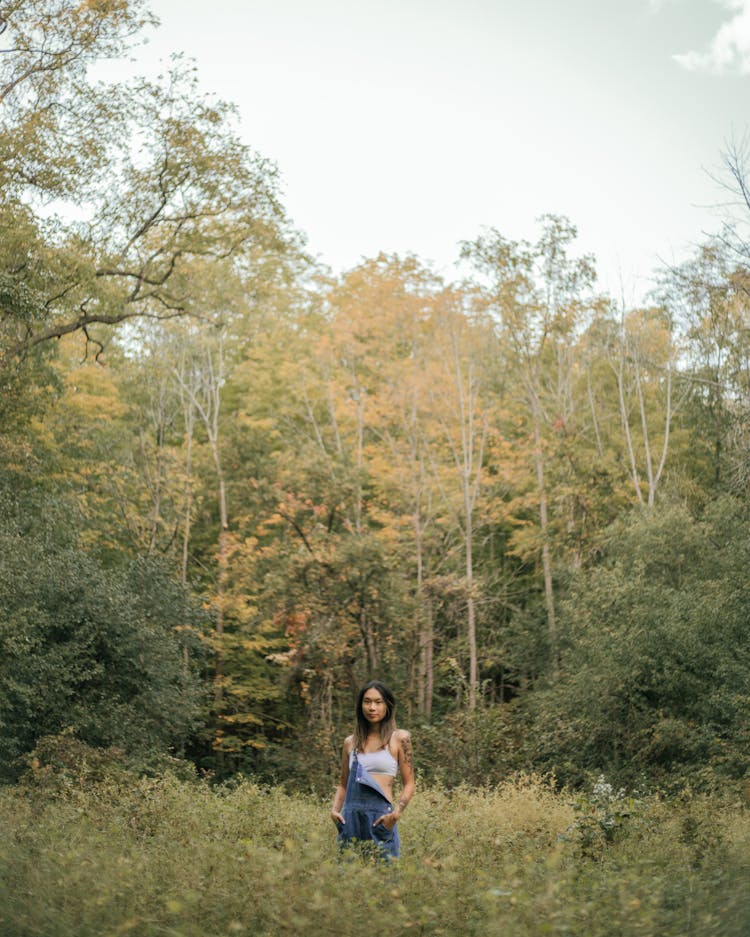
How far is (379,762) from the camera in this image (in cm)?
627

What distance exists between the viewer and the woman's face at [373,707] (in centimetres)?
630

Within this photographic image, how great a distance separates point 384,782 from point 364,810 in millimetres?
199

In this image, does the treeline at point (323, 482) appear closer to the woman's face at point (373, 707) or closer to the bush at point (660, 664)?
the bush at point (660, 664)

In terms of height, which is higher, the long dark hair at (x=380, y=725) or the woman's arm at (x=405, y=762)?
the long dark hair at (x=380, y=725)

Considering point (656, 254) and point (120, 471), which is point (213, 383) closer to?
point (120, 471)

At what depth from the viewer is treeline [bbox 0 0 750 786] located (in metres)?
18.3

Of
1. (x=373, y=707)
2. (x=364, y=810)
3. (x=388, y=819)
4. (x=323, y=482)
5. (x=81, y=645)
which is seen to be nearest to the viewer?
(x=388, y=819)

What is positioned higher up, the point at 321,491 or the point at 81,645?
the point at 321,491

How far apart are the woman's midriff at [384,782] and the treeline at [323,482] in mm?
10752

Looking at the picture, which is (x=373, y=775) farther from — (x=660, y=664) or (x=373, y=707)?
(x=660, y=664)

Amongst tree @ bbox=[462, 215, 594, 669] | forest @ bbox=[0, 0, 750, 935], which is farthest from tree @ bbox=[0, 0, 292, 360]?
tree @ bbox=[462, 215, 594, 669]

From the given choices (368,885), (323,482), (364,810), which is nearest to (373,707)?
(364,810)

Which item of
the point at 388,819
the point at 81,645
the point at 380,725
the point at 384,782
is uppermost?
the point at 380,725

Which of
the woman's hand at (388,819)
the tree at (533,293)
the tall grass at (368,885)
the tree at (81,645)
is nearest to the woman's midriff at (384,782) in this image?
the woman's hand at (388,819)
